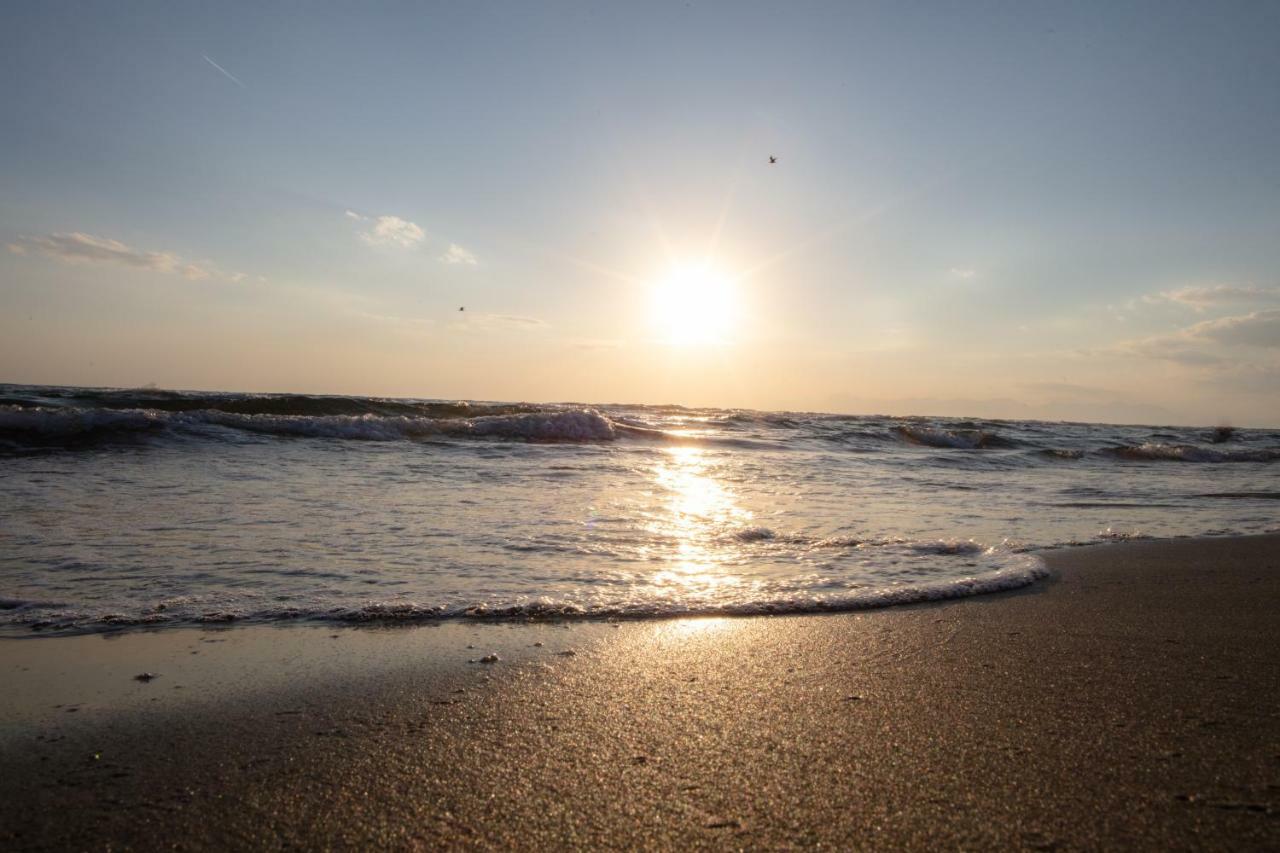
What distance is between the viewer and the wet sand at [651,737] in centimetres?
156

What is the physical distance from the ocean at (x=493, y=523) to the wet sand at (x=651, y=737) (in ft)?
1.50

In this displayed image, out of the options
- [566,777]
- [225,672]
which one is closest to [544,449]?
[225,672]

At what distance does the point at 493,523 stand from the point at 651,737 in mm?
3682

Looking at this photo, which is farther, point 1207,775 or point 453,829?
point 1207,775

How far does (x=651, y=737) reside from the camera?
203 cm

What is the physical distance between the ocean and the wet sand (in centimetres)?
46

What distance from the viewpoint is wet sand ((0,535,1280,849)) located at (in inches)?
61.4

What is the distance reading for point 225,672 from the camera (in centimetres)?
254

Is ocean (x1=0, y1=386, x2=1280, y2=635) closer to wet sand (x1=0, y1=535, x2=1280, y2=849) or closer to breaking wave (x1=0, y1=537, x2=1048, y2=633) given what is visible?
breaking wave (x1=0, y1=537, x2=1048, y2=633)

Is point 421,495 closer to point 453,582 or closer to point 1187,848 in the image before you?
point 453,582

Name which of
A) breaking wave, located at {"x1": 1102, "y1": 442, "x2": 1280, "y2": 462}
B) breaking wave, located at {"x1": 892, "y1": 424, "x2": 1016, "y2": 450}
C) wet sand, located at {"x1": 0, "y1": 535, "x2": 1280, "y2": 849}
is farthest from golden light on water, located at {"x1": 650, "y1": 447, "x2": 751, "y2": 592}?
breaking wave, located at {"x1": 1102, "y1": 442, "x2": 1280, "y2": 462}

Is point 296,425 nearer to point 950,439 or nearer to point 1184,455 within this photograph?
point 950,439

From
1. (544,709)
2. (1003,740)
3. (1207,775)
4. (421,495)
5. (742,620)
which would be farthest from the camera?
(421,495)

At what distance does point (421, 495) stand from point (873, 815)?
5.92m
